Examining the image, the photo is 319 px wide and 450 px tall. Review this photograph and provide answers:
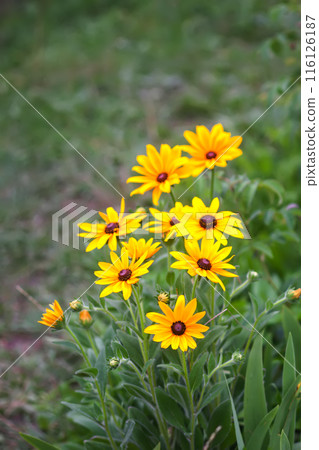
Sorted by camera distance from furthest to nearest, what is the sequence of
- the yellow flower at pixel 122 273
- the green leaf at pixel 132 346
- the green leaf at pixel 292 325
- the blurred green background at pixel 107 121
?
1. the blurred green background at pixel 107 121
2. the green leaf at pixel 292 325
3. the green leaf at pixel 132 346
4. the yellow flower at pixel 122 273

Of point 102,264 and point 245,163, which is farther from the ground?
point 245,163

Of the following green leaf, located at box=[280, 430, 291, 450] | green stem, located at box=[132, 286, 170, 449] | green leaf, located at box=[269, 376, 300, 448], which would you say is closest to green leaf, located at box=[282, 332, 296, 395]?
green leaf, located at box=[269, 376, 300, 448]

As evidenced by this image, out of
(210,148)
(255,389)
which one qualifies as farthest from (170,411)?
(210,148)

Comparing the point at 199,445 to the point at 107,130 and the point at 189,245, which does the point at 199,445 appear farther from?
the point at 107,130

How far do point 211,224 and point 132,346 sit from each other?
0.27 m

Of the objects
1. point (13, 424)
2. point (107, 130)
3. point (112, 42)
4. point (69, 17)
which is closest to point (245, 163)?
point (107, 130)

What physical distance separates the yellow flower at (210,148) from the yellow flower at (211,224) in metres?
0.08

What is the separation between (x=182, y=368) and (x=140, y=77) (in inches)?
103

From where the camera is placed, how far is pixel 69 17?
389cm

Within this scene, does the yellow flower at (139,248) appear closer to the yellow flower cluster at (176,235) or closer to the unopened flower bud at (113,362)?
the yellow flower cluster at (176,235)

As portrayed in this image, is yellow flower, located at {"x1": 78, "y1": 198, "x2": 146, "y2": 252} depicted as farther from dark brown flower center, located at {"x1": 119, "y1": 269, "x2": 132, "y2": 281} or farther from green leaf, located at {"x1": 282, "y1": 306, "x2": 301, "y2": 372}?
green leaf, located at {"x1": 282, "y1": 306, "x2": 301, "y2": 372}

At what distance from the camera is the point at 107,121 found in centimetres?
273

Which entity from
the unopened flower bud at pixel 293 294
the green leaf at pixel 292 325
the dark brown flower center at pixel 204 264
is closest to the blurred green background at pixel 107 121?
the green leaf at pixel 292 325

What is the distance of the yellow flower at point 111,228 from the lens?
0.78 m
